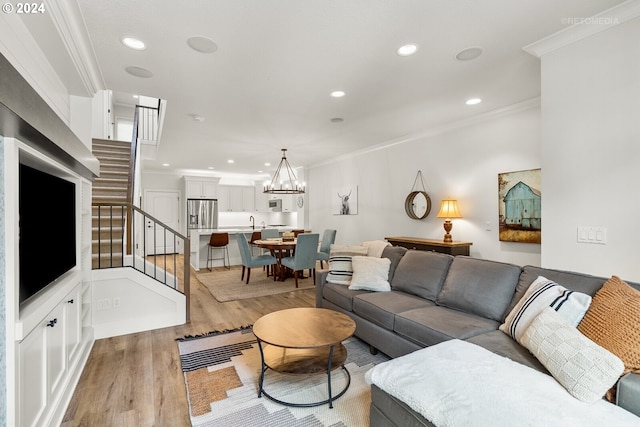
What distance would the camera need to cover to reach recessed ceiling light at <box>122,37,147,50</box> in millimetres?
2426

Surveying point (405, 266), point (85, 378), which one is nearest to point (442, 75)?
point (405, 266)

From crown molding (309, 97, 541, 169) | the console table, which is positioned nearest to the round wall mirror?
the console table

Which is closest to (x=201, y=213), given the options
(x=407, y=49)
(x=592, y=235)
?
(x=407, y=49)

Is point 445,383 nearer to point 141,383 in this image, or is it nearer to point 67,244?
point 141,383

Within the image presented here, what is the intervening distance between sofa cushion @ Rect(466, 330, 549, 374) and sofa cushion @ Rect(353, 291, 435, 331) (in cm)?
65

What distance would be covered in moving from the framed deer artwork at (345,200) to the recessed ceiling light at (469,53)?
4311mm

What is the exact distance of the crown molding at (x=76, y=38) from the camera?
191 centimetres

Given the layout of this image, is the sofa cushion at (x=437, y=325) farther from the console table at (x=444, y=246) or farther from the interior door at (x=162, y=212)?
the interior door at (x=162, y=212)

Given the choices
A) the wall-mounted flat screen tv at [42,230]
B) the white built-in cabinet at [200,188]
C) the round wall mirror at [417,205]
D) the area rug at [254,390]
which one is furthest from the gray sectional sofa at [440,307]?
the white built-in cabinet at [200,188]

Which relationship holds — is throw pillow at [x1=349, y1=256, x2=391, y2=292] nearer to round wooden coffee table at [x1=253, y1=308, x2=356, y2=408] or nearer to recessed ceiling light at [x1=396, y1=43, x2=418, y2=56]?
round wooden coffee table at [x1=253, y1=308, x2=356, y2=408]

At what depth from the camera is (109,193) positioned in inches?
194

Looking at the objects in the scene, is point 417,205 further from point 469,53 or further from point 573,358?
point 573,358

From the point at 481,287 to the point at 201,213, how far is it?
343 inches

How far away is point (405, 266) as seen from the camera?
10.5 feet
